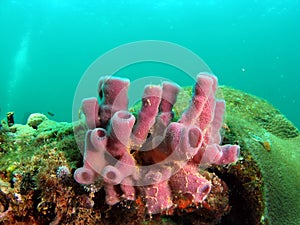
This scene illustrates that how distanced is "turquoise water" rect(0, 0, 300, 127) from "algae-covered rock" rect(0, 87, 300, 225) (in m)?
56.6

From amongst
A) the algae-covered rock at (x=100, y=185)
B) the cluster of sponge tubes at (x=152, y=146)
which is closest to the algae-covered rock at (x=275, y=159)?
the algae-covered rock at (x=100, y=185)

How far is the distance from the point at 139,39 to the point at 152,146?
80440 millimetres

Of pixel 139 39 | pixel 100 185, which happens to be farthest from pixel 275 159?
pixel 139 39

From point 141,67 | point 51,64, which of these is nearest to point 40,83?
point 51,64

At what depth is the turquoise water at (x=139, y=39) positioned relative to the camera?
59.6 meters

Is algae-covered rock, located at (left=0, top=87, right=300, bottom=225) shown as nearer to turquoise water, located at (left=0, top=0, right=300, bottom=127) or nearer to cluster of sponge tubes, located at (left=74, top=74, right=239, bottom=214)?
cluster of sponge tubes, located at (left=74, top=74, right=239, bottom=214)

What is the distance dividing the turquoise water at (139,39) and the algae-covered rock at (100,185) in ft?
186

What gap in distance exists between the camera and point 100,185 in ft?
6.31

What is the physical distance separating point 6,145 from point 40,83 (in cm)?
8805

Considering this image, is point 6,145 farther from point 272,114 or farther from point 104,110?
point 272,114

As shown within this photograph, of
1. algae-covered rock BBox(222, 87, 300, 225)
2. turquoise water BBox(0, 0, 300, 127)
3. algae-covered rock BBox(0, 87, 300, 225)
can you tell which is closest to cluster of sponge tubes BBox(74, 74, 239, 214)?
Result: algae-covered rock BBox(0, 87, 300, 225)

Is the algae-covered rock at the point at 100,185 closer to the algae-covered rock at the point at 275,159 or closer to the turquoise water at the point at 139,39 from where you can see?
the algae-covered rock at the point at 275,159

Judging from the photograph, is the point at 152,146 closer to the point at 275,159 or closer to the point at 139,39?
the point at 275,159

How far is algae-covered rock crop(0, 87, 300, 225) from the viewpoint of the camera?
2.02m
